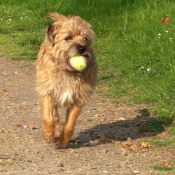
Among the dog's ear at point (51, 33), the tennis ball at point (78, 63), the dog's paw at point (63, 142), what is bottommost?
the dog's paw at point (63, 142)

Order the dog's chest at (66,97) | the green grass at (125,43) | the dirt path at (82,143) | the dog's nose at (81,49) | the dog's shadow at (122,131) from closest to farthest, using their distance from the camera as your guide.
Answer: the dirt path at (82,143)
the dog's nose at (81,49)
the dog's chest at (66,97)
the dog's shadow at (122,131)
the green grass at (125,43)

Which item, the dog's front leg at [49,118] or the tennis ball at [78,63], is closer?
the tennis ball at [78,63]

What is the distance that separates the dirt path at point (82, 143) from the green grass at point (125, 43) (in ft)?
1.23

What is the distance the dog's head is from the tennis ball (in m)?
0.04

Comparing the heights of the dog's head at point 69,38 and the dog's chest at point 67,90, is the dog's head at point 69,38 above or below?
above

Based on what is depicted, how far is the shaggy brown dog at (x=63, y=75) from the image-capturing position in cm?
663

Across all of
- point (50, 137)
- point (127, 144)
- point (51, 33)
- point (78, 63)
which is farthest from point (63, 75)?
point (127, 144)

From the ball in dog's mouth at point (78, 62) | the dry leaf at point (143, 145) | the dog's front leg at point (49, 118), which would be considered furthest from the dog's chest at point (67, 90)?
the dry leaf at point (143, 145)

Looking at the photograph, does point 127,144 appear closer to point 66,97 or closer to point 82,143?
point 82,143

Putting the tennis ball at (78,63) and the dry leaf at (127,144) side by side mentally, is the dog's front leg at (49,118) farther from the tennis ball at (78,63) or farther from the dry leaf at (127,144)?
the dry leaf at (127,144)

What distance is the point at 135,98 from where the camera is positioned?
8.42m

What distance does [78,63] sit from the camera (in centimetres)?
652

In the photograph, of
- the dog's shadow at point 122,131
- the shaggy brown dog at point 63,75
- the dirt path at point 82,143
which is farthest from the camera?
the dog's shadow at point 122,131

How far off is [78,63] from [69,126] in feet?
2.06
